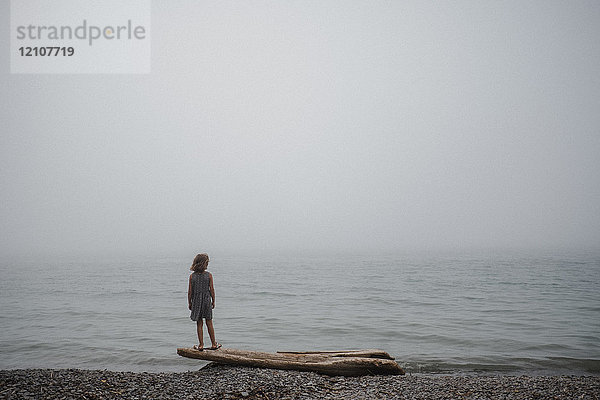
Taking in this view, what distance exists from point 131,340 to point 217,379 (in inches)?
303

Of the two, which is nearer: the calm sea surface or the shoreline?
the shoreline

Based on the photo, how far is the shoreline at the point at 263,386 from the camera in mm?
6930

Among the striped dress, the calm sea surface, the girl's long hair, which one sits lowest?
the calm sea surface

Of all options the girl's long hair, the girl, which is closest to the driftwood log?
the girl

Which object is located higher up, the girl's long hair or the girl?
the girl's long hair

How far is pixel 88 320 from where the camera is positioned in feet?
60.1

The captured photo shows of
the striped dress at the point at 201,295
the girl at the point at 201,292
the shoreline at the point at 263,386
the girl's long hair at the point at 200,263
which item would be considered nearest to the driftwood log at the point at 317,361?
the shoreline at the point at 263,386

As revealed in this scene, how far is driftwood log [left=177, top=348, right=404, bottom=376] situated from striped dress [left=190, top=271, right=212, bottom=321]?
896 millimetres

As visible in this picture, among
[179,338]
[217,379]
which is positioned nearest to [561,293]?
[179,338]

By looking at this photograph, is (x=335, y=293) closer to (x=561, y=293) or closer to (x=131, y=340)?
(x=561, y=293)

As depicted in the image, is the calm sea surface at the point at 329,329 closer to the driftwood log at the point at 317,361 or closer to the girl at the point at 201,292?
the driftwood log at the point at 317,361

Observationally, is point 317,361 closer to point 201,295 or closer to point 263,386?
point 263,386

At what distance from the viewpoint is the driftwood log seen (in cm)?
864

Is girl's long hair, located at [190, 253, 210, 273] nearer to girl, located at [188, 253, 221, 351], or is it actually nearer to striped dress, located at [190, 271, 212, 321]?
girl, located at [188, 253, 221, 351]
